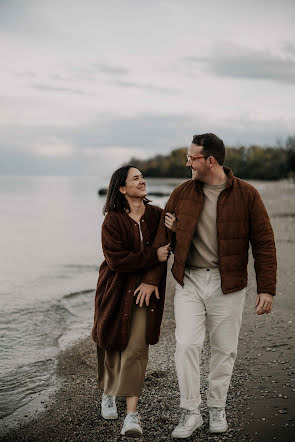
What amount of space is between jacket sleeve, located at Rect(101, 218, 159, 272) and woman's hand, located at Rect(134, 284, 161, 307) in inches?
5.9

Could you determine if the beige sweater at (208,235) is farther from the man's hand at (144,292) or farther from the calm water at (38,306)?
the calm water at (38,306)

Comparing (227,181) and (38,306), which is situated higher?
(227,181)

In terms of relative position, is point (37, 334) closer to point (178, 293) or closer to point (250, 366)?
point (250, 366)

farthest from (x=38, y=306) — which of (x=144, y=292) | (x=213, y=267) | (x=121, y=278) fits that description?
(x=213, y=267)

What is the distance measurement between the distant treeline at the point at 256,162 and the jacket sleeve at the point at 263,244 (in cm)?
5979

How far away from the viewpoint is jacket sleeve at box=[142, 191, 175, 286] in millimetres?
4207

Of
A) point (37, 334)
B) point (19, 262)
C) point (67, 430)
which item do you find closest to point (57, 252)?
point (19, 262)

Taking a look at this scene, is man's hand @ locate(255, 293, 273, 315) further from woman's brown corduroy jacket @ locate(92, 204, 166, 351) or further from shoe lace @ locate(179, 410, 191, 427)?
shoe lace @ locate(179, 410, 191, 427)

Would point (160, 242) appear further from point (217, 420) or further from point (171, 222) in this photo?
point (217, 420)

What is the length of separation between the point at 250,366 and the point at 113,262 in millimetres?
2360

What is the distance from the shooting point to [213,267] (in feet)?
13.5

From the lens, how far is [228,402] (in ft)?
15.4

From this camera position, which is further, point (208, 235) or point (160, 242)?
point (160, 242)

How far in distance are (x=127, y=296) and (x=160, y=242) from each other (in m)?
0.51
